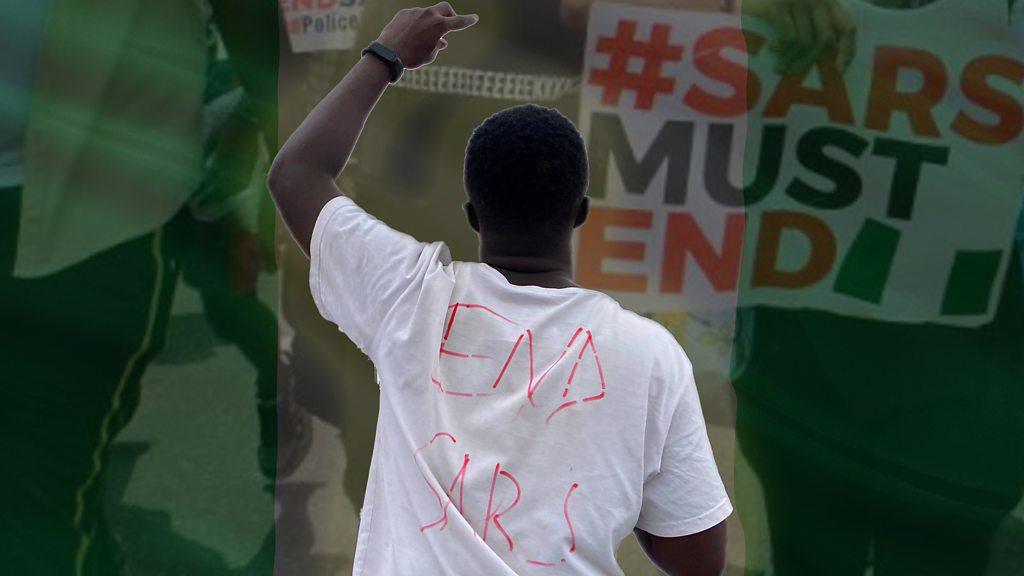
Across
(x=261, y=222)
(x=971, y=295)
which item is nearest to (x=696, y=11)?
(x=971, y=295)

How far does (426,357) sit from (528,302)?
0.43ft

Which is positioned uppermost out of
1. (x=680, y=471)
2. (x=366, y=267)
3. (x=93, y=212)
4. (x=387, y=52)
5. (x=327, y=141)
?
(x=387, y=52)

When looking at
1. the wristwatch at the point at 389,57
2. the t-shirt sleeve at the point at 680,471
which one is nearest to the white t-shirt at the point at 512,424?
the t-shirt sleeve at the point at 680,471

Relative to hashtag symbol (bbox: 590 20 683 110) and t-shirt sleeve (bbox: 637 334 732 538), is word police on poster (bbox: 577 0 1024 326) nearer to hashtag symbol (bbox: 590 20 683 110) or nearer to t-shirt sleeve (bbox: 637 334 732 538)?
hashtag symbol (bbox: 590 20 683 110)

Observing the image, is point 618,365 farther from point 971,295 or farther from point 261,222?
point 971,295

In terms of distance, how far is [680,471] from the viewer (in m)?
1.24

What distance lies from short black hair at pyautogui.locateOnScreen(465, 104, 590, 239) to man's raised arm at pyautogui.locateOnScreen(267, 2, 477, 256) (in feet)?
0.60

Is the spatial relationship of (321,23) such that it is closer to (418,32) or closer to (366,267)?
(418,32)

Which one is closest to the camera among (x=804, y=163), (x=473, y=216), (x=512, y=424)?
(x=512, y=424)

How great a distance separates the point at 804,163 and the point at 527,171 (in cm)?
165

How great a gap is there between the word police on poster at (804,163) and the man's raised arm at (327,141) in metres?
1.31

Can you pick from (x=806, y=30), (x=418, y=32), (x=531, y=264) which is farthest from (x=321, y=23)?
(x=531, y=264)

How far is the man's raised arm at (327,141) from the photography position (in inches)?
53.3

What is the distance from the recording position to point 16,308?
2.63m
